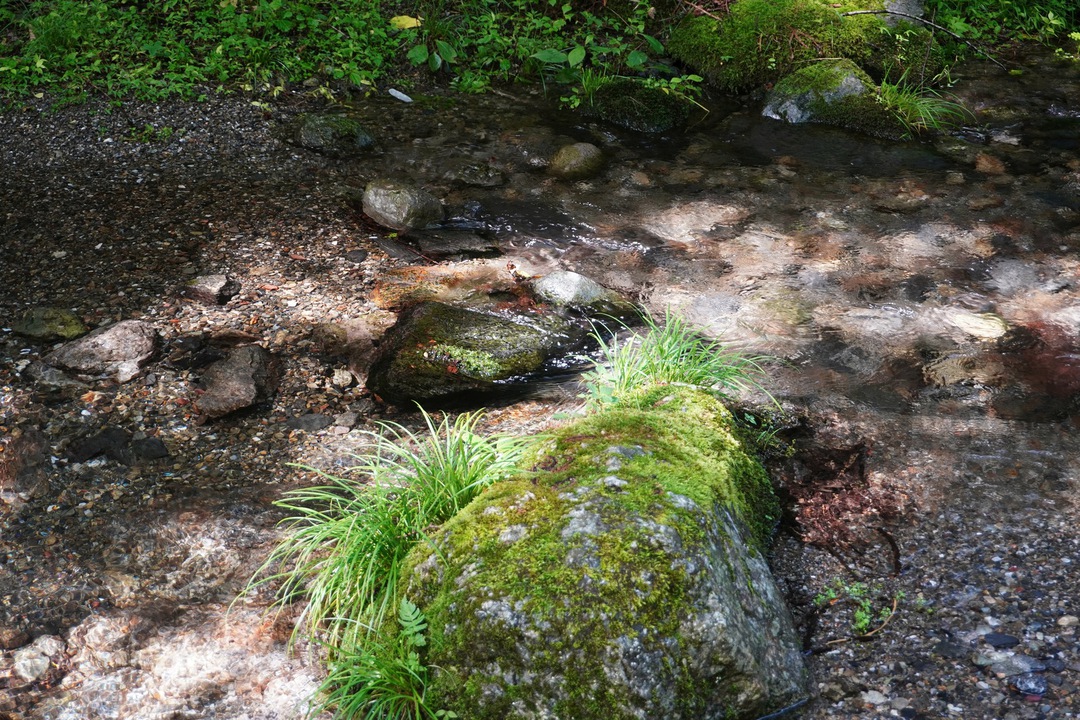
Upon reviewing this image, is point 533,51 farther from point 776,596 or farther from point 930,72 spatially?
point 776,596

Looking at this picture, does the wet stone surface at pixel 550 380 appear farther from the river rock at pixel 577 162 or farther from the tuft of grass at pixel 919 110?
the tuft of grass at pixel 919 110

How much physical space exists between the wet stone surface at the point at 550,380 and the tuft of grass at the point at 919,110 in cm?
24

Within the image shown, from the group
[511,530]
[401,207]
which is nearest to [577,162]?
[401,207]

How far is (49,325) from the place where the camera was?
4.66 meters

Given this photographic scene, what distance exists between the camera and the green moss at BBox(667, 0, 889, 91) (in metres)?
7.67

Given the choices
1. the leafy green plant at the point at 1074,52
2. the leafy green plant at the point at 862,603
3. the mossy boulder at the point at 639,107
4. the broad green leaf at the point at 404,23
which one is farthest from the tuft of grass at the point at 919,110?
the leafy green plant at the point at 862,603

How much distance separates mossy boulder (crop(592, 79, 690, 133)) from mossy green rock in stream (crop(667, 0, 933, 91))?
0.78m

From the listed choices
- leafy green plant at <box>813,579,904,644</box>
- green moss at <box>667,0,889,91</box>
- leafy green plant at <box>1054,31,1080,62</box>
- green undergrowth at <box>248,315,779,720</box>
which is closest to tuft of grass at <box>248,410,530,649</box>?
green undergrowth at <box>248,315,779,720</box>

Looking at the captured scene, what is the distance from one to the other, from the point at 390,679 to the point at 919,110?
651cm

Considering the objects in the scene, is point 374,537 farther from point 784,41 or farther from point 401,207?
point 784,41

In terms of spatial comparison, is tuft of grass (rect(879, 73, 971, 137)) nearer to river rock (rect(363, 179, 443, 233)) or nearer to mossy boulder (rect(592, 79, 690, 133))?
mossy boulder (rect(592, 79, 690, 133))

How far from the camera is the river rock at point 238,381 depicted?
13.8 ft

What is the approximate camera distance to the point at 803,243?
18.4 ft

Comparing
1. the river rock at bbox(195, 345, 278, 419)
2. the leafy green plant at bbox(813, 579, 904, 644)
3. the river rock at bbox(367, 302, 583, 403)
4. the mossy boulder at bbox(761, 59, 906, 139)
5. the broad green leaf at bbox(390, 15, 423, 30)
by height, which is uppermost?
the broad green leaf at bbox(390, 15, 423, 30)
